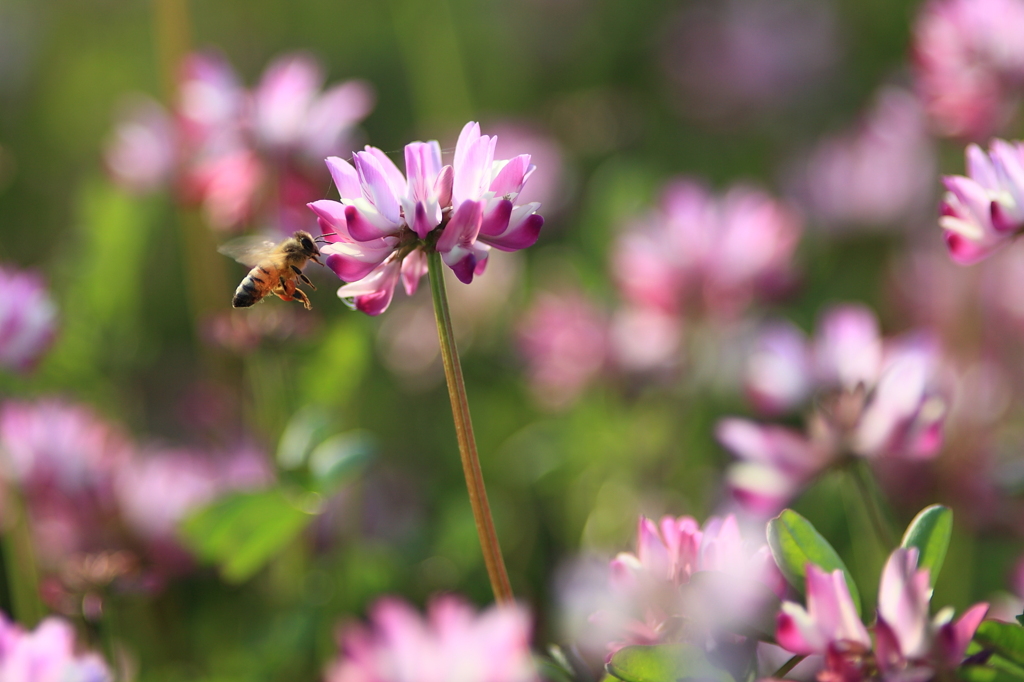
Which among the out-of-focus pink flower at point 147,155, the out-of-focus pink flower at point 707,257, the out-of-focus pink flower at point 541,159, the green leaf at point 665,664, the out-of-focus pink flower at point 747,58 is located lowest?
the green leaf at point 665,664

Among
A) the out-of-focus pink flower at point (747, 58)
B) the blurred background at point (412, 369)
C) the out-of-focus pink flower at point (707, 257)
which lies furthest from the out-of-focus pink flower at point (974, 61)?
the out-of-focus pink flower at point (747, 58)

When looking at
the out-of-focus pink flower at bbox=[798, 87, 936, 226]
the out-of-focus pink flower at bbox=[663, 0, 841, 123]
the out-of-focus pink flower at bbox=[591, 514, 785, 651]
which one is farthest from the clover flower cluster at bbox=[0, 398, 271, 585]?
the out-of-focus pink flower at bbox=[663, 0, 841, 123]

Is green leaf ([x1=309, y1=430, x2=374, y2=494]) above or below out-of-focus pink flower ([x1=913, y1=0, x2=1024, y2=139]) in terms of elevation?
below

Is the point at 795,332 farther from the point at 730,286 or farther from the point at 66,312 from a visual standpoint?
the point at 66,312

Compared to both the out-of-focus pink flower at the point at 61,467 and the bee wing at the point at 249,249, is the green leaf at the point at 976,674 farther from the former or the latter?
the out-of-focus pink flower at the point at 61,467

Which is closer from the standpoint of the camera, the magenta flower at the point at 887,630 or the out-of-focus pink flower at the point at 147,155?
the magenta flower at the point at 887,630

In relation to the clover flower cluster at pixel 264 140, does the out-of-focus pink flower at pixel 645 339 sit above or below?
below

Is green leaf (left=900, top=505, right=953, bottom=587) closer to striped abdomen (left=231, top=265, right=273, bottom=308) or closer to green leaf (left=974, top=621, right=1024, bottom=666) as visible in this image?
green leaf (left=974, top=621, right=1024, bottom=666)
